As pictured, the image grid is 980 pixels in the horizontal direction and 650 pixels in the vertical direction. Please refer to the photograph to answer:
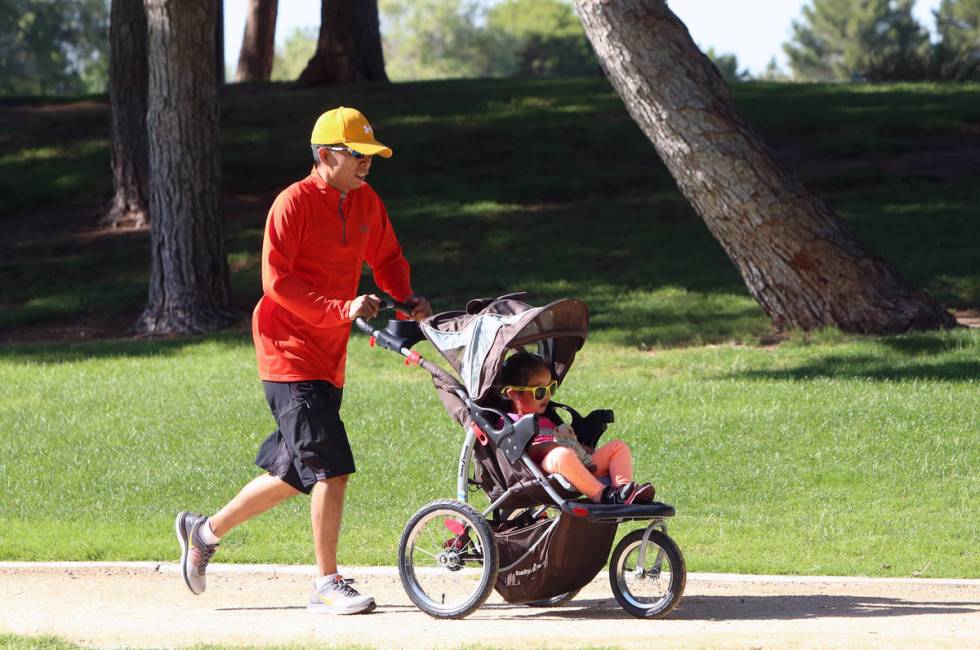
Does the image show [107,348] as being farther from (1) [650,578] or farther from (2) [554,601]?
(1) [650,578]

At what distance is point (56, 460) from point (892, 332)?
298 inches

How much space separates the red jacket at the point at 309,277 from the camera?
20.0 feet

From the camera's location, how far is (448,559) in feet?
20.7

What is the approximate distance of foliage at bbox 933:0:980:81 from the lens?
3294 centimetres

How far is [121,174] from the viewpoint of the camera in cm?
2153

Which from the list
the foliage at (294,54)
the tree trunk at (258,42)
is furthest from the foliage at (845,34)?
the tree trunk at (258,42)

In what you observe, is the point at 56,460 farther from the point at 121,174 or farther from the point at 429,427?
the point at 121,174

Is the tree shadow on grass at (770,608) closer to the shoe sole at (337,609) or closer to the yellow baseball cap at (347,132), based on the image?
the shoe sole at (337,609)

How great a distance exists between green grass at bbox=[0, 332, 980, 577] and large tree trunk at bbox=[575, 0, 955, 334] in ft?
1.61

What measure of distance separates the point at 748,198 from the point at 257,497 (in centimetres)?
792

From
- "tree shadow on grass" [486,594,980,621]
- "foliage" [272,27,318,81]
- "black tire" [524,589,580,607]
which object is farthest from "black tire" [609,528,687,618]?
"foliage" [272,27,318,81]

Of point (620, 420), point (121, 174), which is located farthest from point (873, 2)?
point (620, 420)

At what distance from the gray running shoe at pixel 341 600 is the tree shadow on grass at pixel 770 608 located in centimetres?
62

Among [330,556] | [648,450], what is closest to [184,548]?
[330,556]
